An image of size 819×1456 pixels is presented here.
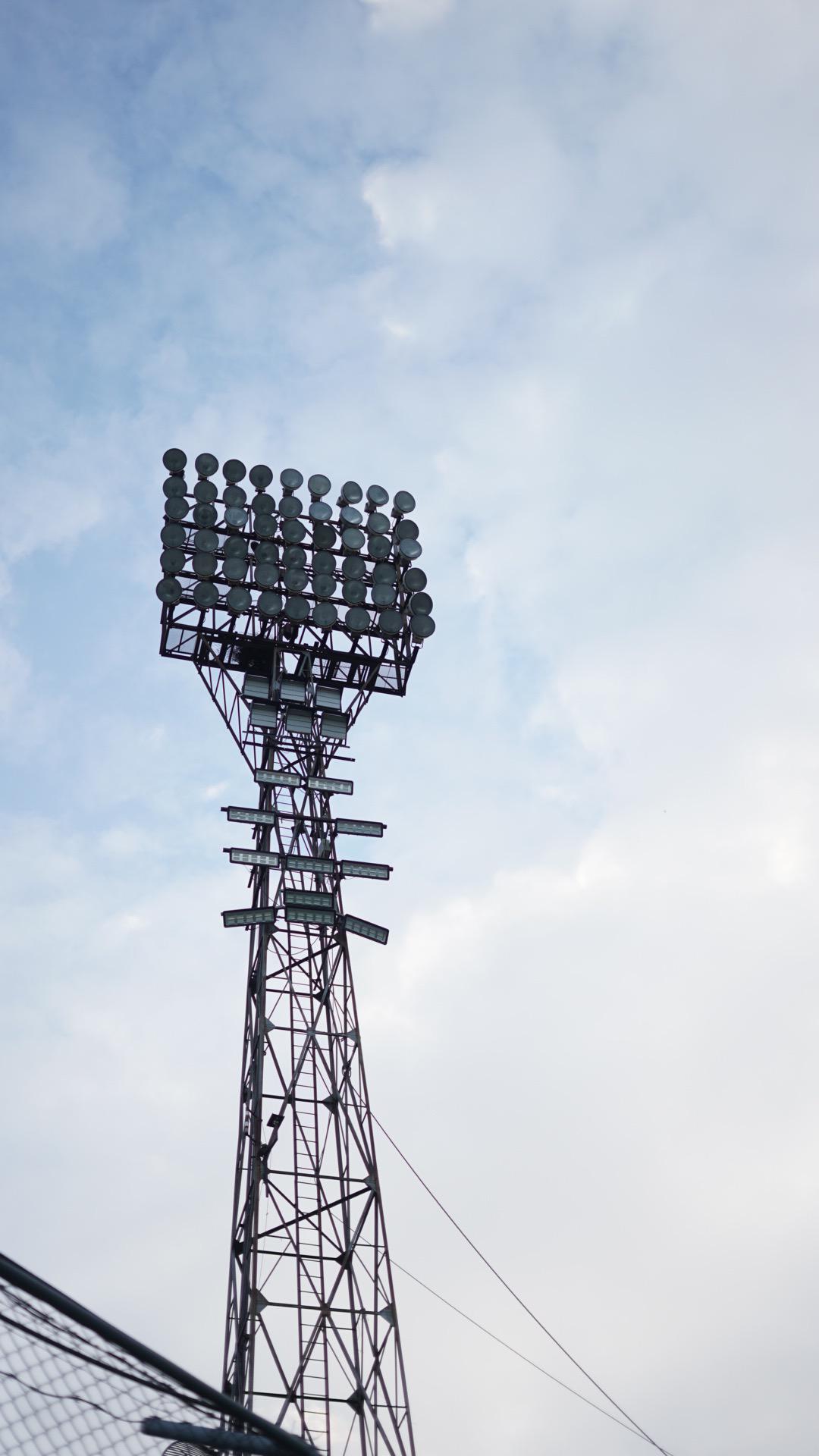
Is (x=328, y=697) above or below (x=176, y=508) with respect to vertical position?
below

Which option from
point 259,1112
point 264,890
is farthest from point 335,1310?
point 264,890

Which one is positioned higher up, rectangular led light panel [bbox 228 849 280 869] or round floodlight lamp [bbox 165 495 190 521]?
round floodlight lamp [bbox 165 495 190 521]

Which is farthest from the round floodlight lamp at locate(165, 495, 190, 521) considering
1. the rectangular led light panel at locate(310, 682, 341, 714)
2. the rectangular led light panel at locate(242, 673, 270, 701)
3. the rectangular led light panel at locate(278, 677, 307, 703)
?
the rectangular led light panel at locate(310, 682, 341, 714)

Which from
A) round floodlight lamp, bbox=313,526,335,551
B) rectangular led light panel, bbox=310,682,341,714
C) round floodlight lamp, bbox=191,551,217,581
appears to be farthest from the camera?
round floodlight lamp, bbox=313,526,335,551

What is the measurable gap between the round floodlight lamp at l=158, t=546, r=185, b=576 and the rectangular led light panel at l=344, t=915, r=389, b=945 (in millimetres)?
8249

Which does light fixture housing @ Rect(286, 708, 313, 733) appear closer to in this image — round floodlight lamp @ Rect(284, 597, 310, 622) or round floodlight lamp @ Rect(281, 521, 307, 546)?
round floodlight lamp @ Rect(284, 597, 310, 622)

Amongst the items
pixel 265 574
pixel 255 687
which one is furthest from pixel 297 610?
pixel 255 687

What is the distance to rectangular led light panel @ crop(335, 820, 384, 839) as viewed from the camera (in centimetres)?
2941

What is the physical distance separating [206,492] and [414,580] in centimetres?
512

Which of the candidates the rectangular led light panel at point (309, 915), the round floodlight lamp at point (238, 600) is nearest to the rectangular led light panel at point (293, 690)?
the round floodlight lamp at point (238, 600)

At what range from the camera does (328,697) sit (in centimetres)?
3080

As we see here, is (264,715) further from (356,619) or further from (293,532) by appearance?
(293,532)

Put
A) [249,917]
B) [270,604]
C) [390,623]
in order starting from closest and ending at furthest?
1. [249,917]
2. [270,604]
3. [390,623]

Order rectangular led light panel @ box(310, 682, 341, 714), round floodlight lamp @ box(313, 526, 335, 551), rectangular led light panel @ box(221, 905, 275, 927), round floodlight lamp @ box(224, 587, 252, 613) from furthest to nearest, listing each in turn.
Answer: round floodlight lamp @ box(313, 526, 335, 551) → rectangular led light panel @ box(310, 682, 341, 714) → round floodlight lamp @ box(224, 587, 252, 613) → rectangular led light panel @ box(221, 905, 275, 927)
